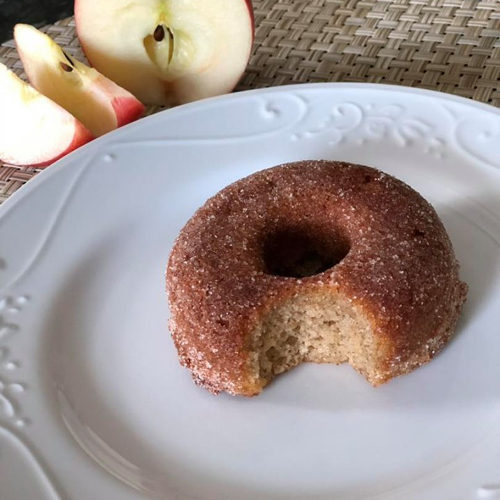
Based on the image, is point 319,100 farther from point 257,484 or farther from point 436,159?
point 257,484

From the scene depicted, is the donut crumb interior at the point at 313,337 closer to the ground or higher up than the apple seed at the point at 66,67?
A: closer to the ground

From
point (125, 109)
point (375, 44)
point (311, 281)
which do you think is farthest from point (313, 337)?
point (375, 44)

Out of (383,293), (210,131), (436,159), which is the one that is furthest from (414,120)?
(383,293)

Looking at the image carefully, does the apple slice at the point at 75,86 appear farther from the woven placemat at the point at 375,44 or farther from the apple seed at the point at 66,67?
the woven placemat at the point at 375,44

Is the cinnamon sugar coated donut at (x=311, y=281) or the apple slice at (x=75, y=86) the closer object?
the cinnamon sugar coated donut at (x=311, y=281)

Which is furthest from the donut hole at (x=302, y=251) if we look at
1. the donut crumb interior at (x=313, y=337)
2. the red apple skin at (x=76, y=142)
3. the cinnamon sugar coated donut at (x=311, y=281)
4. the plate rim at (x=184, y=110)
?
the red apple skin at (x=76, y=142)

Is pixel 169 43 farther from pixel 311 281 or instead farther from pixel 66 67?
pixel 311 281
